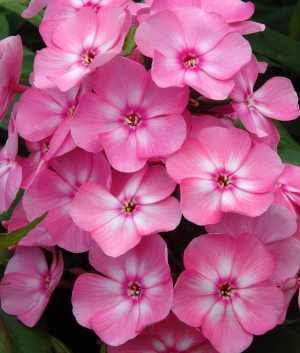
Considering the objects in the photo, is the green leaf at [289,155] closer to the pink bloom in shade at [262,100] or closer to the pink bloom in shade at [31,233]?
the pink bloom in shade at [262,100]

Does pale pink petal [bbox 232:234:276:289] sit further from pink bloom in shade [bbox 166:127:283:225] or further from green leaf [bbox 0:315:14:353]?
green leaf [bbox 0:315:14:353]

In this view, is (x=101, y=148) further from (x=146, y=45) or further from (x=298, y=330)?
(x=298, y=330)

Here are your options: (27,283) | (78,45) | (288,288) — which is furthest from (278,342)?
(78,45)

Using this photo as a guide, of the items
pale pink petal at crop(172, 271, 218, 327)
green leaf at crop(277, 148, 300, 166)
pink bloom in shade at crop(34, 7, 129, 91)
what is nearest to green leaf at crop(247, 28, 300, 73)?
green leaf at crop(277, 148, 300, 166)

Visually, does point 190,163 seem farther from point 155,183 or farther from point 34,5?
point 34,5

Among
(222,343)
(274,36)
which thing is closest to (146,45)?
(222,343)

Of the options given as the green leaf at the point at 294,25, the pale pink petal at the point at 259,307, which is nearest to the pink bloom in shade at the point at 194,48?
the pale pink petal at the point at 259,307

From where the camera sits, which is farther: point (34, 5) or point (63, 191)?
point (34, 5)
